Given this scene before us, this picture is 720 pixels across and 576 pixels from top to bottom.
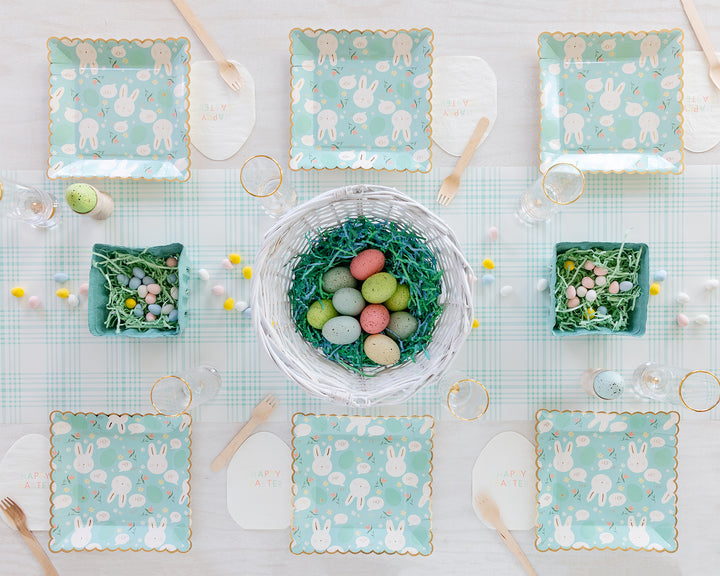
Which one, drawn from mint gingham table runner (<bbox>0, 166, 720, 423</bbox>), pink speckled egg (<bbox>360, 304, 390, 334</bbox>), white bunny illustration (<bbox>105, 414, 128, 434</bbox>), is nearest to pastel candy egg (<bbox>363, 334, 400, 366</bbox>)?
pink speckled egg (<bbox>360, 304, 390, 334</bbox>)

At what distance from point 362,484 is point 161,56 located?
0.92 meters

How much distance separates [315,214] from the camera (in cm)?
85

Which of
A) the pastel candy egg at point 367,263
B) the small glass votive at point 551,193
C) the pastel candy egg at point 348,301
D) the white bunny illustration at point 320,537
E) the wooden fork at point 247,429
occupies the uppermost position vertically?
the small glass votive at point 551,193

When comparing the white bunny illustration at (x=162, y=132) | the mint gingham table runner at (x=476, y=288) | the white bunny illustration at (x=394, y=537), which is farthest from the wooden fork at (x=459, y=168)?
the white bunny illustration at (x=394, y=537)

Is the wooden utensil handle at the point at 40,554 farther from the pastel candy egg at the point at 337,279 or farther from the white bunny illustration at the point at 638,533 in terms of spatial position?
the white bunny illustration at the point at 638,533

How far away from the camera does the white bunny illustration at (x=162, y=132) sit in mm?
1021

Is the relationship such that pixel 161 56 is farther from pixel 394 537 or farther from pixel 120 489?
pixel 394 537

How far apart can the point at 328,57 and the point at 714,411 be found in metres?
1.03

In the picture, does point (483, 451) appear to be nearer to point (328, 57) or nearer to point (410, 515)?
point (410, 515)

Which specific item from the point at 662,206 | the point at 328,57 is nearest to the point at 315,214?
the point at 328,57

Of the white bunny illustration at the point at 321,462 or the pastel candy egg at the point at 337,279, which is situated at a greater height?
the pastel candy egg at the point at 337,279

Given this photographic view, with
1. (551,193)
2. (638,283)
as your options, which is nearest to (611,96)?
(551,193)

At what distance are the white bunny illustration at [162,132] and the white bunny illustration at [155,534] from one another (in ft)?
2.41

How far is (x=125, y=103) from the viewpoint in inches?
40.5
